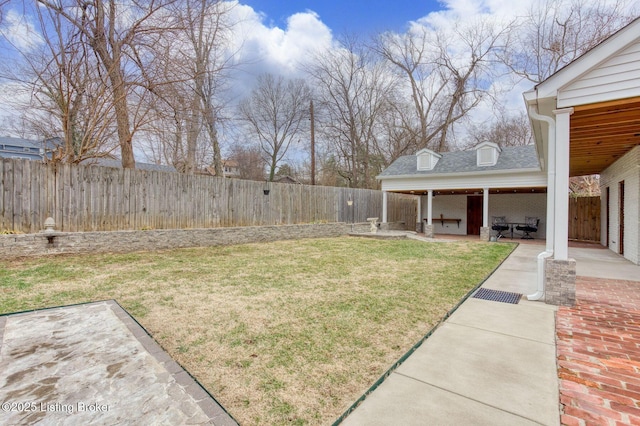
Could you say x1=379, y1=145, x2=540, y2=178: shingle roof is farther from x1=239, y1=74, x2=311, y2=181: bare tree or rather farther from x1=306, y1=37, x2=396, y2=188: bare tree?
x1=239, y1=74, x2=311, y2=181: bare tree

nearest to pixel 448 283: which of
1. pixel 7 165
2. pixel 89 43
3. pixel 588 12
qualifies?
pixel 7 165

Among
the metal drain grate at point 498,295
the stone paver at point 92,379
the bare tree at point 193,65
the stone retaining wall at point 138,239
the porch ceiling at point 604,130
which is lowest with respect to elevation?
the metal drain grate at point 498,295

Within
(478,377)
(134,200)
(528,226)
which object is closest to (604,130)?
(478,377)

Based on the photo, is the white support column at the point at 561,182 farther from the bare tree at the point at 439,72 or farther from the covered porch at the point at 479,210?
the bare tree at the point at 439,72

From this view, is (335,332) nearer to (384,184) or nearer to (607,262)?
(607,262)

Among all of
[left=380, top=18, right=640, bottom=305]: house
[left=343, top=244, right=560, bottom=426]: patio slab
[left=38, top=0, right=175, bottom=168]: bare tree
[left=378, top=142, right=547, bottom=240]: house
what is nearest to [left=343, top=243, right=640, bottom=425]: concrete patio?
[left=343, top=244, right=560, bottom=426]: patio slab

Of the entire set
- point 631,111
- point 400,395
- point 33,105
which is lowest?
point 400,395

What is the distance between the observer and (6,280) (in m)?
4.64

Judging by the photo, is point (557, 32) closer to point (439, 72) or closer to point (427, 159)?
point (439, 72)

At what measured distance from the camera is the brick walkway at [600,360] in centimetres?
193

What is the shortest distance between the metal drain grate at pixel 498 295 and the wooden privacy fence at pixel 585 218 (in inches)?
421

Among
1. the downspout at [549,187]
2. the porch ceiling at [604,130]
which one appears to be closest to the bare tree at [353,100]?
the porch ceiling at [604,130]

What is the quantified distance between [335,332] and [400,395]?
108cm

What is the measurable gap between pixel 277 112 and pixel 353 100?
6.06 m
